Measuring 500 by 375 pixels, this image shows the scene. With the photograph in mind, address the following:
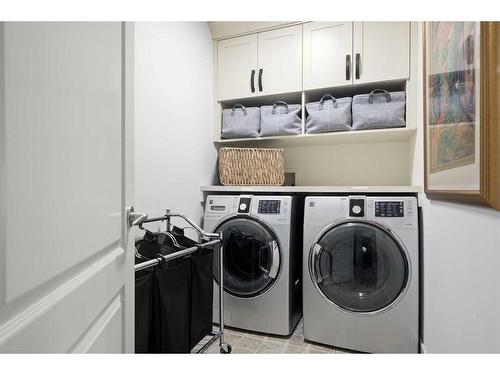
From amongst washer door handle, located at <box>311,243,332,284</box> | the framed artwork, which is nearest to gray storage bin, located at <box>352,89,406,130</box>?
the framed artwork

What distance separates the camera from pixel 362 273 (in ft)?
5.79

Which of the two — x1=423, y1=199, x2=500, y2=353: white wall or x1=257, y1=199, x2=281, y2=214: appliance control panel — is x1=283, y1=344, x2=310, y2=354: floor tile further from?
x1=257, y1=199, x2=281, y2=214: appliance control panel

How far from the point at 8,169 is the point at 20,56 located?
15 centimetres

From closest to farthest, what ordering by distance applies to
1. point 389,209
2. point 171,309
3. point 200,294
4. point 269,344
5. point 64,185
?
point 64,185 → point 171,309 → point 200,294 → point 389,209 → point 269,344

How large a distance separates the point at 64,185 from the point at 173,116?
1524mm

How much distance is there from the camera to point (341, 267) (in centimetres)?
181

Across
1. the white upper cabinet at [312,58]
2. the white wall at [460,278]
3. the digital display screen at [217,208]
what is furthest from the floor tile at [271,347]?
the white upper cabinet at [312,58]

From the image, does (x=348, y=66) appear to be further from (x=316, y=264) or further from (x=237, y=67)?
(x=316, y=264)

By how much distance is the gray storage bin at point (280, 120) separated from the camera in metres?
2.17

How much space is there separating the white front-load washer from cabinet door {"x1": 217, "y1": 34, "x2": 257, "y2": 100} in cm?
91

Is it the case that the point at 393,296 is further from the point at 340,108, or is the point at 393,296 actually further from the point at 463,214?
the point at 340,108

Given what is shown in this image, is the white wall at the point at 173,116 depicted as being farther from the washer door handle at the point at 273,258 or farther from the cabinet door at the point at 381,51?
the cabinet door at the point at 381,51

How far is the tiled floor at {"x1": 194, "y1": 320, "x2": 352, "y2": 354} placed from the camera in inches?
69.6

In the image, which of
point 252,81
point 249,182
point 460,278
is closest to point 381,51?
point 252,81
